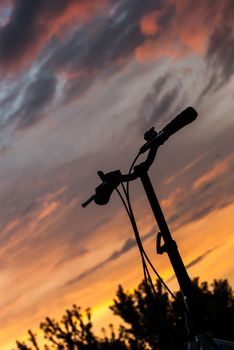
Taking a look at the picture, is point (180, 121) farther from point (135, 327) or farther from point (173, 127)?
point (135, 327)

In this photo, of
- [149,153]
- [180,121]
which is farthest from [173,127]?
[149,153]

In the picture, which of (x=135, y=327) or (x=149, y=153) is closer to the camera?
(x=149, y=153)

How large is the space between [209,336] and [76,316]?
43380 mm

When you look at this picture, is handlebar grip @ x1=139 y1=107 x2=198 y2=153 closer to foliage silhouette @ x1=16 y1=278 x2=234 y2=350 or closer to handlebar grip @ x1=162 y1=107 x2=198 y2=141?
handlebar grip @ x1=162 y1=107 x2=198 y2=141

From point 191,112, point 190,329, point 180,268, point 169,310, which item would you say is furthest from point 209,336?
point 169,310

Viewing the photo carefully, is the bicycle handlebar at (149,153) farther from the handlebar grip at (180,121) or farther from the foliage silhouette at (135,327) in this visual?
the foliage silhouette at (135,327)

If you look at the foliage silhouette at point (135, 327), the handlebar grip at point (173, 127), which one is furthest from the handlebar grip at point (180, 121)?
the foliage silhouette at point (135, 327)

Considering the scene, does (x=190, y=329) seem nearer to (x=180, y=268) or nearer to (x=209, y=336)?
(x=209, y=336)

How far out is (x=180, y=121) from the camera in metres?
4.17

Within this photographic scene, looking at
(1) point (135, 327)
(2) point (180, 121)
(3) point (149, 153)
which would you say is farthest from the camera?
(1) point (135, 327)

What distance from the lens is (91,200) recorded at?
5.21m

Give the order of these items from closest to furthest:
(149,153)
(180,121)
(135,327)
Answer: (180,121) < (149,153) < (135,327)

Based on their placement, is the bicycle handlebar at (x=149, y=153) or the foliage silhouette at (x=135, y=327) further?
the foliage silhouette at (x=135, y=327)

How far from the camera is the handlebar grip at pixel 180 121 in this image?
407cm
